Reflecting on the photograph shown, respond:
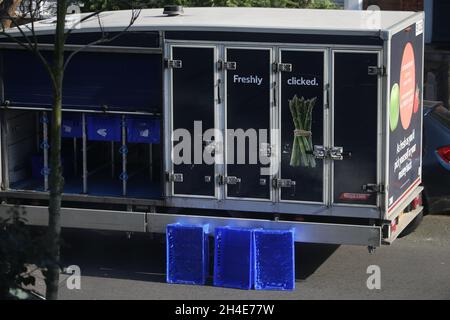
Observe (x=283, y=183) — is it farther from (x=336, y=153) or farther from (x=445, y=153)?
(x=445, y=153)

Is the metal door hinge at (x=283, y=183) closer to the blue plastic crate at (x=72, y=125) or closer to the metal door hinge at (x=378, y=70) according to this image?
the metal door hinge at (x=378, y=70)

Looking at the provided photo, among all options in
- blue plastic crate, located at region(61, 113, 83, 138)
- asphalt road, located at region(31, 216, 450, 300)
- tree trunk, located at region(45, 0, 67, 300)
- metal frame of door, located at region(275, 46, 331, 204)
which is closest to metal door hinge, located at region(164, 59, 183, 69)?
metal frame of door, located at region(275, 46, 331, 204)

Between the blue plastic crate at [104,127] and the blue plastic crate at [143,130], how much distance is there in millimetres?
126

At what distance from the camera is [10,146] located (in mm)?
10742

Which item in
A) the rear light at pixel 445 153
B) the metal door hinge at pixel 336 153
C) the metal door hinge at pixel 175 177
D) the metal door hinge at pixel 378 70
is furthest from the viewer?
the rear light at pixel 445 153

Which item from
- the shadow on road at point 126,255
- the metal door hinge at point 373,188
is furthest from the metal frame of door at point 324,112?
the shadow on road at point 126,255

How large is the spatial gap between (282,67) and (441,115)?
3.31 m

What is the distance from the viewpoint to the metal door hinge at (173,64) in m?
9.77

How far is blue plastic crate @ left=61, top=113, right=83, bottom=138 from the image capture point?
34.6 ft

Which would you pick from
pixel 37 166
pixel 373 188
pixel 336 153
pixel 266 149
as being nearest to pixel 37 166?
pixel 37 166

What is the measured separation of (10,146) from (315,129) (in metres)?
3.50

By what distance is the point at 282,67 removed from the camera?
948cm
